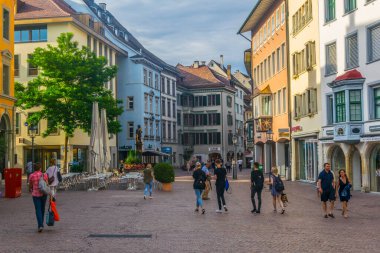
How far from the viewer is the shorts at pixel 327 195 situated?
18.1 meters

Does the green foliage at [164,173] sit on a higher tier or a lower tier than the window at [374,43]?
lower

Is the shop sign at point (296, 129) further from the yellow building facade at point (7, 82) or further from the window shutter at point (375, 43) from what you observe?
the yellow building facade at point (7, 82)

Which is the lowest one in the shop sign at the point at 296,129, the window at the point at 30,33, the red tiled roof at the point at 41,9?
the shop sign at the point at 296,129

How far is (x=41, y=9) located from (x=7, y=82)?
2071cm

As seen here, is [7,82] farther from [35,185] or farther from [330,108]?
[35,185]

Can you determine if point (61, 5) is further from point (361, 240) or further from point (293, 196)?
point (361, 240)

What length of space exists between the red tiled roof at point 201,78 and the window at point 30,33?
41886mm

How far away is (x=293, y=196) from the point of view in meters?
27.9

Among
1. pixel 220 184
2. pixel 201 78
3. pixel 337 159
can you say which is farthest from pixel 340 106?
pixel 201 78

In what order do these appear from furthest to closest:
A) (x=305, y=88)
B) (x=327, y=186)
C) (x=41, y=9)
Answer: (x=41, y=9) < (x=305, y=88) < (x=327, y=186)

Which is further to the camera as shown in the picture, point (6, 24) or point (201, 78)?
point (201, 78)

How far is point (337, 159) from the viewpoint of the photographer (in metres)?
35.5

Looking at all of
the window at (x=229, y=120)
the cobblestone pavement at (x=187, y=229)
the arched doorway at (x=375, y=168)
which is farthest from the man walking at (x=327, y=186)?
the window at (x=229, y=120)

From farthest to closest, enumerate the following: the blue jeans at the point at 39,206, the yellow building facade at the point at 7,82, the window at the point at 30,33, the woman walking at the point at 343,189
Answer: the window at the point at 30,33, the yellow building facade at the point at 7,82, the woman walking at the point at 343,189, the blue jeans at the point at 39,206
